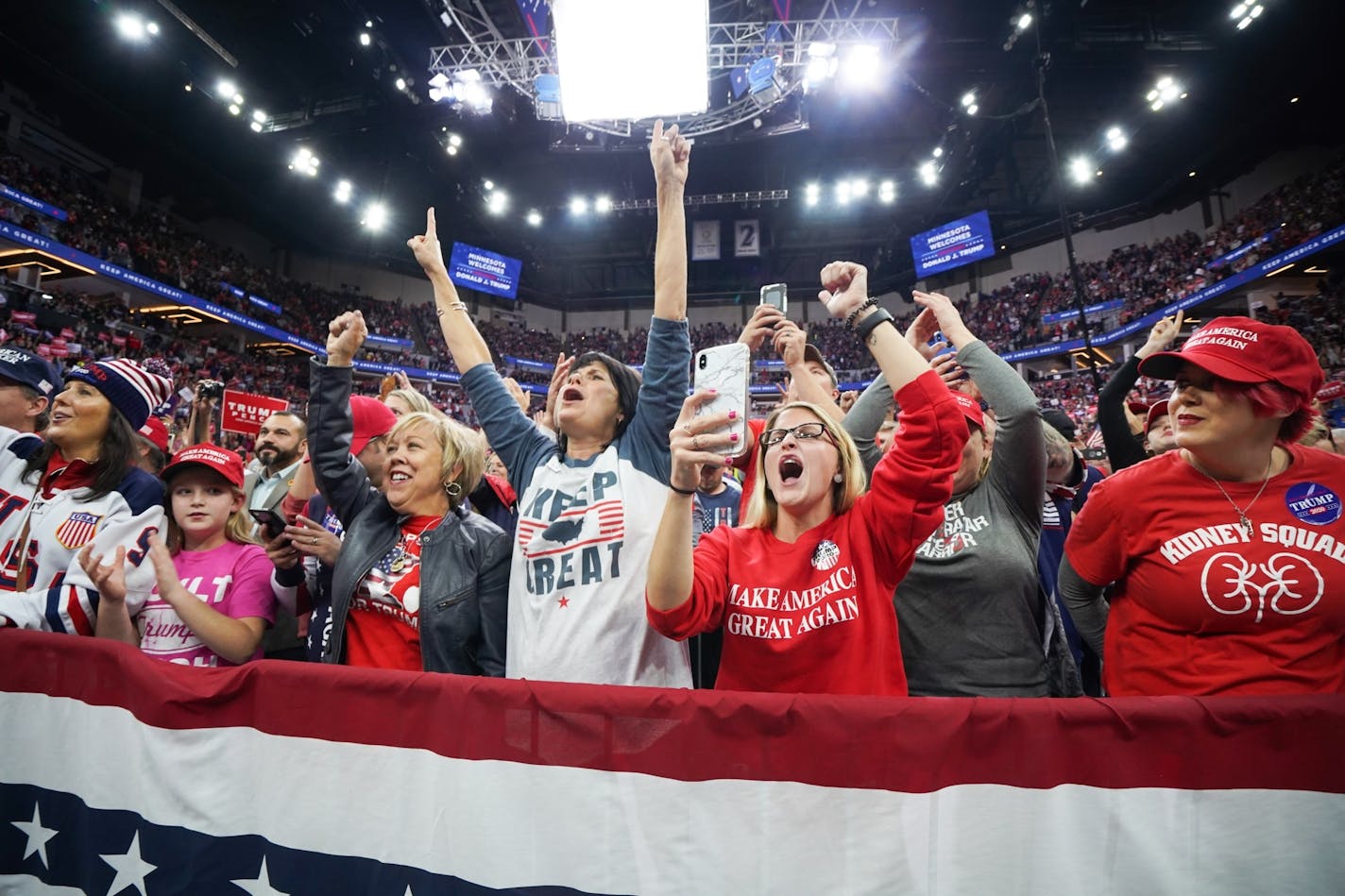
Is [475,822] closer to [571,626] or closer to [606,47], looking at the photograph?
[571,626]

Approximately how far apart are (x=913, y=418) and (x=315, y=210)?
87.7 ft

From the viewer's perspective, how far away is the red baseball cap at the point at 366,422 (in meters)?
2.60

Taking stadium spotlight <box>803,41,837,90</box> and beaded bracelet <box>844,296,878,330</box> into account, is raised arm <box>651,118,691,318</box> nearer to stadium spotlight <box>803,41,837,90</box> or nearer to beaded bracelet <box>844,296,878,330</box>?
beaded bracelet <box>844,296,878,330</box>

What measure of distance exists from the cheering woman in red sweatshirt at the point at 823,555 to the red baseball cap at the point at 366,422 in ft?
5.94

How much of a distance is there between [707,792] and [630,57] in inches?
335

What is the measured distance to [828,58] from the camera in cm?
1214

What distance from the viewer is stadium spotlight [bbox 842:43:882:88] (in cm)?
1227

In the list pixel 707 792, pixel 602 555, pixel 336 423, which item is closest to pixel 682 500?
pixel 602 555

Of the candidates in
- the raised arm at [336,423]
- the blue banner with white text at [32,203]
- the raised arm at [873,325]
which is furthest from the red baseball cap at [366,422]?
the blue banner with white text at [32,203]

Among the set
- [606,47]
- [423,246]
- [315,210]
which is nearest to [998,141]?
[606,47]

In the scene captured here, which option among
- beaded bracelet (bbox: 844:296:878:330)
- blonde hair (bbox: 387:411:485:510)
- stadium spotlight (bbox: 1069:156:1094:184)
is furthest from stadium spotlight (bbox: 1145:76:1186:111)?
blonde hair (bbox: 387:411:485:510)

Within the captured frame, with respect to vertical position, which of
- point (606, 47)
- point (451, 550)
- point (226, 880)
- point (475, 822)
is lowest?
point (226, 880)

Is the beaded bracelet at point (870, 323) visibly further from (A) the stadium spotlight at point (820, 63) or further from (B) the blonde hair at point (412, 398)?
(A) the stadium spotlight at point (820, 63)

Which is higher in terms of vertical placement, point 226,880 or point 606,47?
point 606,47
